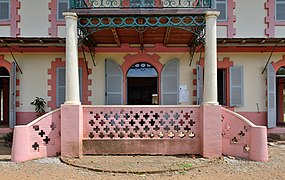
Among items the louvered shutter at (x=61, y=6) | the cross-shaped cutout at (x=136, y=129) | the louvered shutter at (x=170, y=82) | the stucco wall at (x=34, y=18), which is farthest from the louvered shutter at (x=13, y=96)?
the louvered shutter at (x=170, y=82)

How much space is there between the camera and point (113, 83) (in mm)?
9969

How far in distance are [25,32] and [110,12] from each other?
4.28 m

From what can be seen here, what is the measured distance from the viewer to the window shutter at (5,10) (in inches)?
399

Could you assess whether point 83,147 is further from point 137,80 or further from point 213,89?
point 137,80

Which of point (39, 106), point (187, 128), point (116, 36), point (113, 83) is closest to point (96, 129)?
point (187, 128)

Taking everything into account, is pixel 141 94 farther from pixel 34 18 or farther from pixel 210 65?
pixel 210 65

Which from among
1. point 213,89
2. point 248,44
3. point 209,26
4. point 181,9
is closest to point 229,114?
point 213,89

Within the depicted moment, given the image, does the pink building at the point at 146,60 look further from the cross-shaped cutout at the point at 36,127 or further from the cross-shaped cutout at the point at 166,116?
the cross-shaped cutout at the point at 36,127

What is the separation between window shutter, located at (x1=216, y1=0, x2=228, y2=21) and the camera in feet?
33.3

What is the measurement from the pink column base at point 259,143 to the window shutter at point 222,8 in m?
4.70

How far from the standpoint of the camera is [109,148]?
24.1ft

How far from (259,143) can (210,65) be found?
82.5 inches

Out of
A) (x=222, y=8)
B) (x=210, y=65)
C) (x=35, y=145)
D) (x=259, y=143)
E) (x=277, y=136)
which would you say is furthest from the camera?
(x=222, y=8)

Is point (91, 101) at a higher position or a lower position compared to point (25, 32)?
lower
